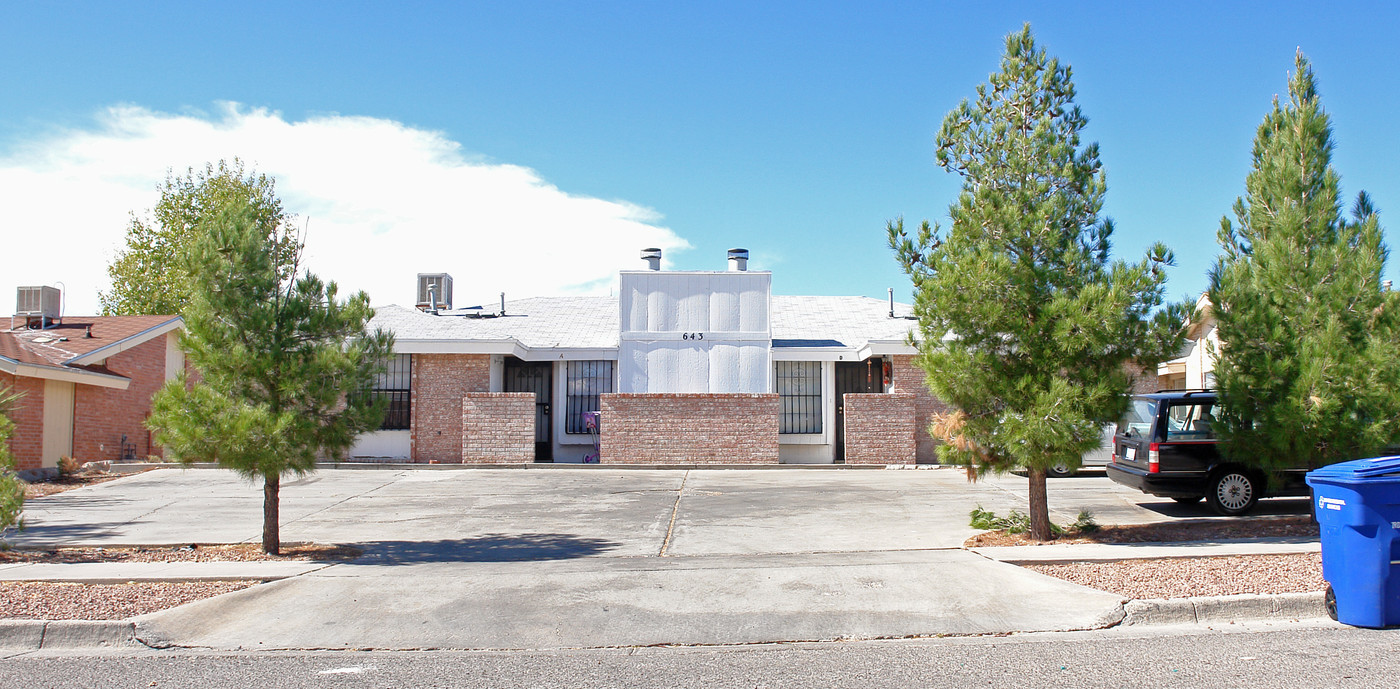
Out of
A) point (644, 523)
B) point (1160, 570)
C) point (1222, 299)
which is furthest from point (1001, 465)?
point (644, 523)

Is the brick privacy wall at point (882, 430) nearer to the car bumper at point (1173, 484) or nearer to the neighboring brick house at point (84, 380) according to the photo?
the car bumper at point (1173, 484)

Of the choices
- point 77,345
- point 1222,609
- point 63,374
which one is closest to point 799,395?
point 1222,609

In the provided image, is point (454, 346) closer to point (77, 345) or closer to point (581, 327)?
point (581, 327)

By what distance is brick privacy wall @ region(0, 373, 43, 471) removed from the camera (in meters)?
17.1

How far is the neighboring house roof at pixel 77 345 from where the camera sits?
17266 millimetres

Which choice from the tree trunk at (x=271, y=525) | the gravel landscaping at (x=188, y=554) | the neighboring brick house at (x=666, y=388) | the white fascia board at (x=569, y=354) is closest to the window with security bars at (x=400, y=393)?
the neighboring brick house at (x=666, y=388)

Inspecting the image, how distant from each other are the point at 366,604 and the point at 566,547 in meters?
2.99

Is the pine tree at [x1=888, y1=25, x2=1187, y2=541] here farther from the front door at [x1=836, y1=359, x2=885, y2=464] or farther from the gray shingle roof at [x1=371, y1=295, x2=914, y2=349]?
the front door at [x1=836, y1=359, x2=885, y2=464]

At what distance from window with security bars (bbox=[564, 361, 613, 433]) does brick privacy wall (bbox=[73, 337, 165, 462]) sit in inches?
344

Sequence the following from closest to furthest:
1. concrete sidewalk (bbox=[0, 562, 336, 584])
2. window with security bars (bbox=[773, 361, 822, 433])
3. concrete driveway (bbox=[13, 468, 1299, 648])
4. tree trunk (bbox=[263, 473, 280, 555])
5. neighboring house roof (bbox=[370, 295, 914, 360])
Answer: concrete driveway (bbox=[13, 468, 1299, 648]), concrete sidewalk (bbox=[0, 562, 336, 584]), tree trunk (bbox=[263, 473, 280, 555]), neighboring house roof (bbox=[370, 295, 914, 360]), window with security bars (bbox=[773, 361, 822, 433])

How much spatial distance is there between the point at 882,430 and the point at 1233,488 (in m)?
8.64

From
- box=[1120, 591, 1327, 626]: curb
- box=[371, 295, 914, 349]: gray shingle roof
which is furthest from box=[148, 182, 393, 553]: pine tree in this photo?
box=[371, 295, 914, 349]: gray shingle roof

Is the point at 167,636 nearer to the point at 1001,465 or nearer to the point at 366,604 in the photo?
the point at 366,604

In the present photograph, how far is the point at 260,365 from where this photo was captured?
9.12 meters
